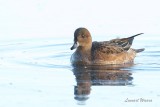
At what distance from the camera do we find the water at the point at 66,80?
10148 mm

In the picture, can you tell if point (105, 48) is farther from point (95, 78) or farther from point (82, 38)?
point (95, 78)

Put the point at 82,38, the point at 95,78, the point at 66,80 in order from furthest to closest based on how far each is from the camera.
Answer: the point at 82,38, the point at 95,78, the point at 66,80

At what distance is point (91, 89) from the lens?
1089 centimetres

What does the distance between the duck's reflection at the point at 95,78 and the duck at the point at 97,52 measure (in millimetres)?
528

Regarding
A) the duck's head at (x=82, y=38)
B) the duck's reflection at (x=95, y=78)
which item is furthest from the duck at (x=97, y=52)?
the duck's reflection at (x=95, y=78)

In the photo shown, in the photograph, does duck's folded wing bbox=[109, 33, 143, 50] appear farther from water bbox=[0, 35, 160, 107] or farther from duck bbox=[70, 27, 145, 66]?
water bbox=[0, 35, 160, 107]

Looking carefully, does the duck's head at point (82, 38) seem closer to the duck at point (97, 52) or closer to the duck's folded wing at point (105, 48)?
the duck at point (97, 52)

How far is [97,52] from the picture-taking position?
14.4 m

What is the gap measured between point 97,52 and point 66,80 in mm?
2738

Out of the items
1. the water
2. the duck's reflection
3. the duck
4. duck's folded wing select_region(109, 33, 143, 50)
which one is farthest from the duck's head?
the duck's reflection

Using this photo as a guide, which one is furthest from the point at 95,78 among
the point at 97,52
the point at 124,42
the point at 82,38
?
the point at 124,42

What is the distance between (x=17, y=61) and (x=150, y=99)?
4.58 metres

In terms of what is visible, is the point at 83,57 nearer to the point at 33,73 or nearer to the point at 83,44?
the point at 83,44

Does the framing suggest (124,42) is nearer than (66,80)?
No
